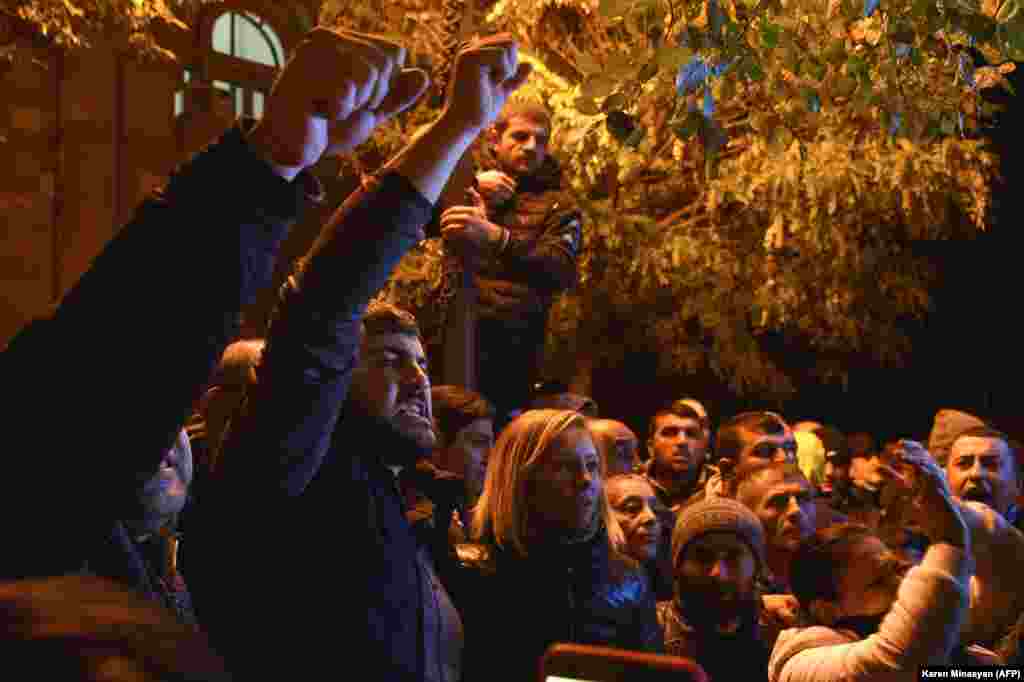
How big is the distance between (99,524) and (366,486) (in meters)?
1.63

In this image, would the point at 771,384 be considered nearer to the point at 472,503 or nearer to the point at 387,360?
the point at 472,503

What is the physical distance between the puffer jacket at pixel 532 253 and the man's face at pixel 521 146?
9cm

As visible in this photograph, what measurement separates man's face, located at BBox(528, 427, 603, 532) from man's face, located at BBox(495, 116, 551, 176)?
7.54 ft

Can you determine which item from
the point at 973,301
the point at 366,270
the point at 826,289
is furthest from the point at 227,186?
the point at 973,301

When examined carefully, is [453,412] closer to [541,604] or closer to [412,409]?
[541,604]

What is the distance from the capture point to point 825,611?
13.4ft

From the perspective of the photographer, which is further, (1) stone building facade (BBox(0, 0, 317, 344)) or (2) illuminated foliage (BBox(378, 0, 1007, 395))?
(1) stone building facade (BBox(0, 0, 317, 344))

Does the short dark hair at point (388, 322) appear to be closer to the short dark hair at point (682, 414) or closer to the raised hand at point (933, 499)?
the raised hand at point (933, 499)

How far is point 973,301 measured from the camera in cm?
2047

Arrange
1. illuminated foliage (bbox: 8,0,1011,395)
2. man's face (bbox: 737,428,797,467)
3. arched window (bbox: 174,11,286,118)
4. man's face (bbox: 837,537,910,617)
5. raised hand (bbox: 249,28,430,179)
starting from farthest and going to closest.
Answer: arched window (bbox: 174,11,286,118)
illuminated foliage (bbox: 8,0,1011,395)
man's face (bbox: 737,428,797,467)
man's face (bbox: 837,537,910,617)
raised hand (bbox: 249,28,430,179)

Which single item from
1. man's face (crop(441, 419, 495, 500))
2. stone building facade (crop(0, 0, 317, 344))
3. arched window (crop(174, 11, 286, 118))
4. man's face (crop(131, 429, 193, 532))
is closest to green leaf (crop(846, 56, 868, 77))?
man's face (crop(441, 419, 495, 500))

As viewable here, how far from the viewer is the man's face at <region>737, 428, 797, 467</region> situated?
7.03 m

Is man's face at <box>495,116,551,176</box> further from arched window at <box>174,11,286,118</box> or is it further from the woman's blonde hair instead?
arched window at <box>174,11,286,118</box>

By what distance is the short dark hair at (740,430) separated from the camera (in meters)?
7.16
